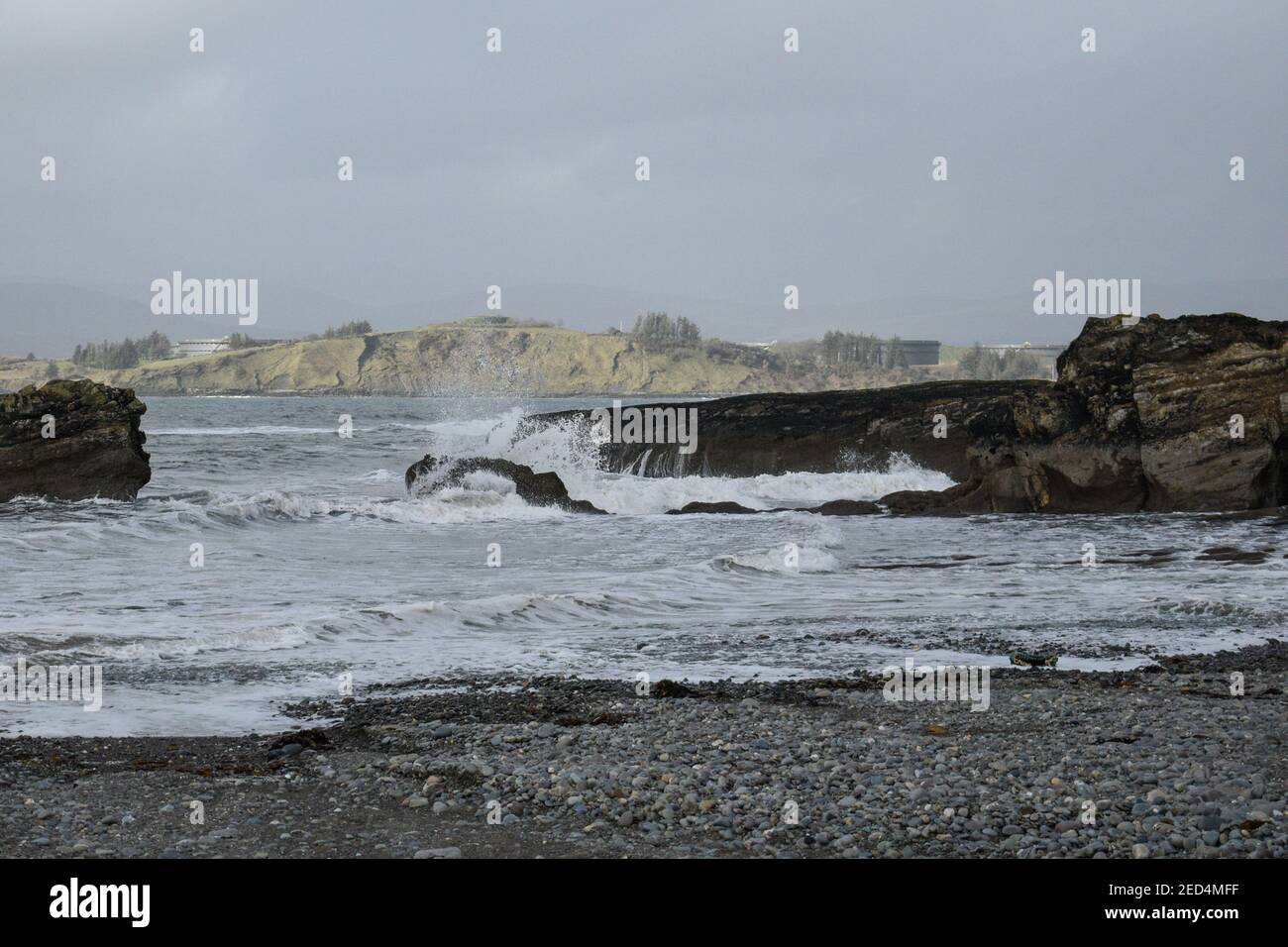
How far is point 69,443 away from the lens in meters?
31.5

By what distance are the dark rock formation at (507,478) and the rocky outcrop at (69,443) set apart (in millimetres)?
7355

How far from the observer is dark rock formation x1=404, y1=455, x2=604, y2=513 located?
32.2 meters

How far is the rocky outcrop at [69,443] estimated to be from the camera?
30.8m

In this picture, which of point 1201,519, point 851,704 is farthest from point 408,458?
point 851,704

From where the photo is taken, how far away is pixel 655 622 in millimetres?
15562

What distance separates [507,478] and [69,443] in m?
11.2

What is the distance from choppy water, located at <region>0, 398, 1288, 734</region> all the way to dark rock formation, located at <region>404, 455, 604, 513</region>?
21.9 inches
